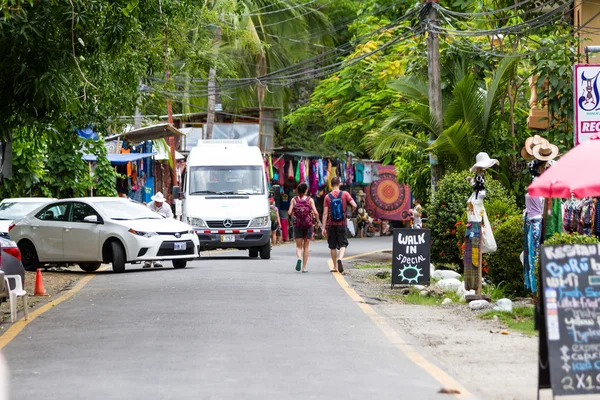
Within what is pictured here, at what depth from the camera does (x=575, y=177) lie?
8852 millimetres

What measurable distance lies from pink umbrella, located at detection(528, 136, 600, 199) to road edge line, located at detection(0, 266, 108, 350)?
579 cm

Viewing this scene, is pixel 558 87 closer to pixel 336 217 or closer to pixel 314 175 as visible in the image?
pixel 336 217

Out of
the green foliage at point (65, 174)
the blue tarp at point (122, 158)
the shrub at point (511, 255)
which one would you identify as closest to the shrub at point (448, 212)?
the shrub at point (511, 255)

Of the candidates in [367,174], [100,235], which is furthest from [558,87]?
[367,174]

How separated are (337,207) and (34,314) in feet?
26.8

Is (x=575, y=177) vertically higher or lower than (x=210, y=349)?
higher

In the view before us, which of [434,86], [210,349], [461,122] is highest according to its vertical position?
[434,86]

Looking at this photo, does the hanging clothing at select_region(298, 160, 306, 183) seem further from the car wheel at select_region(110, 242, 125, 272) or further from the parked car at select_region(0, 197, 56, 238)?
the car wheel at select_region(110, 242, 125, 272)

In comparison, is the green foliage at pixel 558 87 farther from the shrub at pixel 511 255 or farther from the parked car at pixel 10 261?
the parked car at pixel 10 261

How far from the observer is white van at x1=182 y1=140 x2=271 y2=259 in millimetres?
26656

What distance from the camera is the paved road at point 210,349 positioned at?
866 centimetres

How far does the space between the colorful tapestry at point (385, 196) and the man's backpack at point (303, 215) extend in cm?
3015

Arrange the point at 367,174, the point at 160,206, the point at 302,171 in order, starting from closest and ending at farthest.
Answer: the point at 160,206, the point at 302,171, the point at 367,174

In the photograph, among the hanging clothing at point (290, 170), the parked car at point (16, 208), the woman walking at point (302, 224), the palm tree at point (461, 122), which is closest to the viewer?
the woman walking at point (302, 224)
